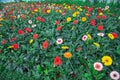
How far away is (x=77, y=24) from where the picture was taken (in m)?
4.47

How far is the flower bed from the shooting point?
3.40m

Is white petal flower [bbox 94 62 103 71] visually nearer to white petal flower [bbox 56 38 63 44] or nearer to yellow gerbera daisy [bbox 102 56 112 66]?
yellow gerbera daisy [bbox 102 56 112 66]

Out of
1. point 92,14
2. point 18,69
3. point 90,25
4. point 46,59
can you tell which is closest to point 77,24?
point 90,25

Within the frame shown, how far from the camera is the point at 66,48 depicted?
3.72 meters

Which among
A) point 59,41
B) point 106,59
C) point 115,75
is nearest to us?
point 115,75

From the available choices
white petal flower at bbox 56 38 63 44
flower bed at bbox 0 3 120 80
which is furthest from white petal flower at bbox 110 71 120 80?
white petal flower at bbox 56 38 63 44

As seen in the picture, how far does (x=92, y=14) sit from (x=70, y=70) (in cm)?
177

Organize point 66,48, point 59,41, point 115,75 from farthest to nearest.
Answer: point 59,41
point 66,48
point 115,75

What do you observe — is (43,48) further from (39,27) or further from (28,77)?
(39,27)

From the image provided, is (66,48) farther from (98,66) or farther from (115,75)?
(115,75)

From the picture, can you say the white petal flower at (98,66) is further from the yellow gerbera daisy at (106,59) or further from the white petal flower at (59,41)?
the white petal flower at (59,41)

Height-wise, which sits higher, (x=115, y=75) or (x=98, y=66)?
(x=98, y=66)

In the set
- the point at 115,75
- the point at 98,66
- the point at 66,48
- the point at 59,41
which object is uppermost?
the point at 59,41

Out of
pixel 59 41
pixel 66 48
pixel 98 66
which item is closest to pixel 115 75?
pixel 98 66
